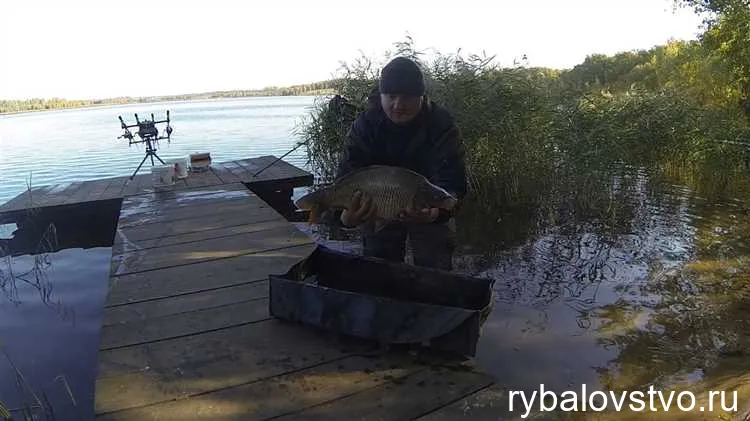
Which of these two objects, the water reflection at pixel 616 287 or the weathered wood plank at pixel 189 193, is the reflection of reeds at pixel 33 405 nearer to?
the water reflection at pixel 616 287

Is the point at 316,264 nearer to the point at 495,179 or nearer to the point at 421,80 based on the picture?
the point at 421,80

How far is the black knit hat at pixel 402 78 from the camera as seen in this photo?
3051 mm

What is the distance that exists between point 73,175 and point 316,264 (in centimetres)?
1521

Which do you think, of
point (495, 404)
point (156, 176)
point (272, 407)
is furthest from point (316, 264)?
point (156, 176)

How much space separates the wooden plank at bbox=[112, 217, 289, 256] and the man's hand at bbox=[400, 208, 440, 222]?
119 inches

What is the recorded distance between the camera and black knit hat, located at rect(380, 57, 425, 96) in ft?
10.0

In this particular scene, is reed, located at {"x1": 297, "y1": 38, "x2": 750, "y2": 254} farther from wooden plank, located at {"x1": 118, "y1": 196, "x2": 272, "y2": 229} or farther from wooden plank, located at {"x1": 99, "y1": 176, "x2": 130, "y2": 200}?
wooden plank, located at {"x1": 99, "y1": 176, "x2": 130, "y2": 200}

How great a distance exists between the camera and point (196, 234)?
5.69 meters

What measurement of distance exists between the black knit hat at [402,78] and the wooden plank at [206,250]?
2419mm

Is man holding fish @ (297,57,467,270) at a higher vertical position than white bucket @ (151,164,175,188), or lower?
higher

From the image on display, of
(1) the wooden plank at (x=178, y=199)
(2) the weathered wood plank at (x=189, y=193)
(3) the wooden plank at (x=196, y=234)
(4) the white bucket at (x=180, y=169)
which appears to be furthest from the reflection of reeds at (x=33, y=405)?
(4) the white bucket at (x=180, y=169)

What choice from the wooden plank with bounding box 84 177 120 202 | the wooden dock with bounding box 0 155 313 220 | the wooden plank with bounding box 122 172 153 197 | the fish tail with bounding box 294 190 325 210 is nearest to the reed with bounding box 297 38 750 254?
the wooden dock with bounding box 0 155 313 220

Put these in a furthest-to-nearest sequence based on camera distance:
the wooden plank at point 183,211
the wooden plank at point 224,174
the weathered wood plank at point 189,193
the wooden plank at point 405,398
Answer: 1. the wooden plank at point 224,174
2. the weathered wood plank at point 189,193
3. the wooden plank at point 183,211
4. the wooden plank at point 405,398

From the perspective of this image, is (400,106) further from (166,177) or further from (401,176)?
(166,177)
